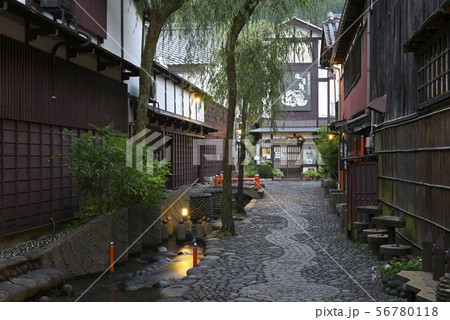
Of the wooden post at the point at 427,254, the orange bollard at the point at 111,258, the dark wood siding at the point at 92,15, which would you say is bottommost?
the orange bollard at the point at 111,258

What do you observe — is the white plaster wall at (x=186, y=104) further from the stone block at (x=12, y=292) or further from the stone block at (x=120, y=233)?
the stone block at (x=12, y=292)

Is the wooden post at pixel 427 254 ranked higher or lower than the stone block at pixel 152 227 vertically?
higher

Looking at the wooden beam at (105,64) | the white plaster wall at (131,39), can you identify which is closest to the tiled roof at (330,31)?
the white plaster wall at (131,39)

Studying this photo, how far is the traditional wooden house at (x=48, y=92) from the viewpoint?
11578 mm

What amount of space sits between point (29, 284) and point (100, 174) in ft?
14.2

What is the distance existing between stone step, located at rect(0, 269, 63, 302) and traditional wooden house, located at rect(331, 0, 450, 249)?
711cm

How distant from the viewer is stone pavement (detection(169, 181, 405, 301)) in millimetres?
8797

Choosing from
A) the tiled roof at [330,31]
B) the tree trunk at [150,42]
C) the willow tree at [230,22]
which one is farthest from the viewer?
the tiled roof at [330,31]

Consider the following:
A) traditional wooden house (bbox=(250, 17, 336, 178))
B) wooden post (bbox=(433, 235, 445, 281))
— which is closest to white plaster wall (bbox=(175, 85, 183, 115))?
traditional wooden house (bbox=(250, 17, 336, 178))

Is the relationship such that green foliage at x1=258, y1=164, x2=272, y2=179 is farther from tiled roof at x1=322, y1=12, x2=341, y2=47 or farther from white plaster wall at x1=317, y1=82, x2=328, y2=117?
tiled roof at x1=322, y1=12, x2=341, y2=47

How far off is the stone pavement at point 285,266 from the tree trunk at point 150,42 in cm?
495

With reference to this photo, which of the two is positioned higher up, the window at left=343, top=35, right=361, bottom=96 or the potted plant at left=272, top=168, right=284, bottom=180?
the window at left=343, top=35, right=361, bottom=96

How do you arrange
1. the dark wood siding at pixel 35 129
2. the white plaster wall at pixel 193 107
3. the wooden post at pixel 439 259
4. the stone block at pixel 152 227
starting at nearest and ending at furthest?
the wooden post at pixel 439 259
the dark wood siding at pixel 35 129
the stone block at pixel 152 227
the white plaster wall at pixel 193 107

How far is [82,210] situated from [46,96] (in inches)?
125
